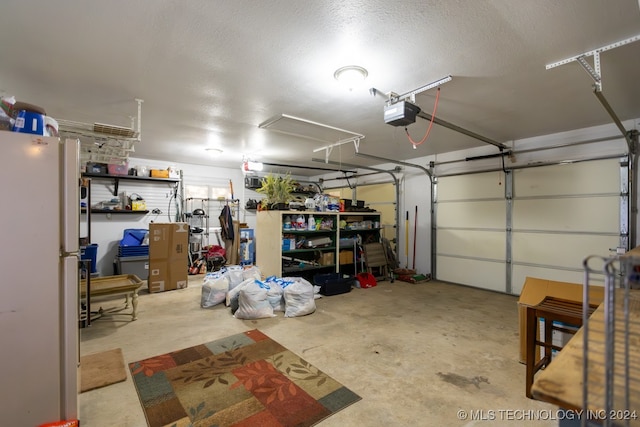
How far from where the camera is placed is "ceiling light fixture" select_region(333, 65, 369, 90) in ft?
7.94

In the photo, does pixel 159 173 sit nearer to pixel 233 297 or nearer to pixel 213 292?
pixel 213 292

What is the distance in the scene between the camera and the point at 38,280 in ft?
4.91

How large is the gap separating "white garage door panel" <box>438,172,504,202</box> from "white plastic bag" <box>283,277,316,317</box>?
366 centimetres

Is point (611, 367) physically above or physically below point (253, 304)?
above

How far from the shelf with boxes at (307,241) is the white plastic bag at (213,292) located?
0.82 m

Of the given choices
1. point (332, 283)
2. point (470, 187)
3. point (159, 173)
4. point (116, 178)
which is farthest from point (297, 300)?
point (116, 178)

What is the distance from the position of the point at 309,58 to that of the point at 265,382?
2.65 m

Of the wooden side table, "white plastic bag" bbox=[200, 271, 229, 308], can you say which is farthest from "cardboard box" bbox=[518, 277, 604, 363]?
"white plastic bag" bbox=[200, 271, 229, 308]

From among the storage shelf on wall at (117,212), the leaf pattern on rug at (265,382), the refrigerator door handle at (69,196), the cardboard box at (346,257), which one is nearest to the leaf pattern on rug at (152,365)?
the leaf pattern on rug at (265,382)

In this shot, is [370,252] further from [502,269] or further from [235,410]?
[235,410]

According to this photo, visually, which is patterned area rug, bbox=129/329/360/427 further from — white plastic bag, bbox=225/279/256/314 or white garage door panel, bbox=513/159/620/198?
white garage door panel, bbox=513/159/620/198

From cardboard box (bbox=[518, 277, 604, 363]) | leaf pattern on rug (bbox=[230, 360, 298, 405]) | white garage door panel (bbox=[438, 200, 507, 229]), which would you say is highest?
white garage door panel (bbox=[438, 200, 507, 229])

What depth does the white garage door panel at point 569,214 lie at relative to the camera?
3.95 metres

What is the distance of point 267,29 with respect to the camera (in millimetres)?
1958
